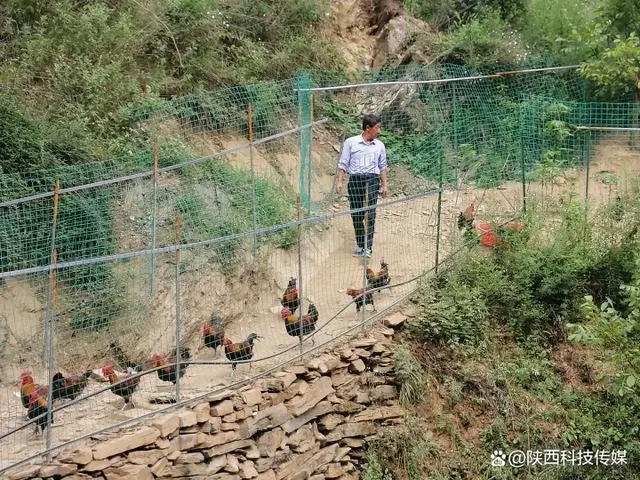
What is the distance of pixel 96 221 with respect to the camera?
9.22m

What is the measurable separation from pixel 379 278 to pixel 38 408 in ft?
12.3

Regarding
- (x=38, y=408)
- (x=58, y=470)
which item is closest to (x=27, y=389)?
(x=38, y=408)

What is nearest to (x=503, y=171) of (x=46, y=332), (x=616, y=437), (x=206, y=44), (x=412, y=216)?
(x=412, y=216)

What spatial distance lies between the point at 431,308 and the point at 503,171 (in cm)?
270

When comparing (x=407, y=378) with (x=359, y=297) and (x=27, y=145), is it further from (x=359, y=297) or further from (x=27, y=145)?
(x=27, y=145)

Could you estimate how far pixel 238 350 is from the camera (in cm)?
820

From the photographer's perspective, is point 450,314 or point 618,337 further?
point 450,314

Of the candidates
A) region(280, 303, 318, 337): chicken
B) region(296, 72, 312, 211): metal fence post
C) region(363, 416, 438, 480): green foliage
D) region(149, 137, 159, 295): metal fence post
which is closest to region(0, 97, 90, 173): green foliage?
region(149, 137, 159, 295): metal fence post

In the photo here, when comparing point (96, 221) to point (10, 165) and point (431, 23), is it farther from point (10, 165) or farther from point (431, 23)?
point (431, 23)

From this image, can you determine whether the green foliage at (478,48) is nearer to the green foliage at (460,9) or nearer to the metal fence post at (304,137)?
the green foliage at (460,9)

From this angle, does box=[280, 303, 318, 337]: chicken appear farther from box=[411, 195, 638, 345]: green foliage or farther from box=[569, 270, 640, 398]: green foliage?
box=[569, 270, 640, 398]: green foliage

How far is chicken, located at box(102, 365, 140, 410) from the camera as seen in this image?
7410mm

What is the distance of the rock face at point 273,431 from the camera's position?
709cm

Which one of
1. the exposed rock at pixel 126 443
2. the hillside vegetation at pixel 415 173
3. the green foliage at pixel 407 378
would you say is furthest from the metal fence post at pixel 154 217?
the green foliage at pixel 407 378
